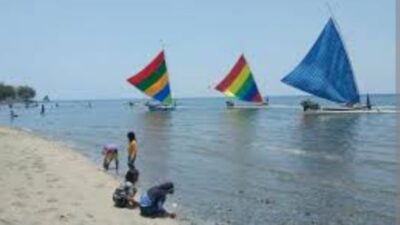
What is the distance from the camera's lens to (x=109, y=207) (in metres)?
16.0

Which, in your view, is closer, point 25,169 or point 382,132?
point 25,169

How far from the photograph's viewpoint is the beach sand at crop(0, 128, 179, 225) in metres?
14.7

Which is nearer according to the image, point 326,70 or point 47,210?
point 47,210

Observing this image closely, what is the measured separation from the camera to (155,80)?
89312mm

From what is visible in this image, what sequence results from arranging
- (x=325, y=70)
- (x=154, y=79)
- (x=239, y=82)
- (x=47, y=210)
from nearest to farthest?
(x=47, y=210), (x=325, y=70), (x=154, y=79), (x=239, y=82)

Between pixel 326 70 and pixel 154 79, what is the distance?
85.6 feet

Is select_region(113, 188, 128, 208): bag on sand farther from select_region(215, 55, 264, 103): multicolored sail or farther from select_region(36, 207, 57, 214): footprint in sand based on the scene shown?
select_region(215, 55, 264, 103): multicolored sail

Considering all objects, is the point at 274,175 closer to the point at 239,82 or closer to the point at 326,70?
the point at 326,70

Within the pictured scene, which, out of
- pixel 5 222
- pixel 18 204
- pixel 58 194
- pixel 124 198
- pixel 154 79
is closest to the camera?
pixel 5 222

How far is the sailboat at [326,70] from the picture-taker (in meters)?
71.7

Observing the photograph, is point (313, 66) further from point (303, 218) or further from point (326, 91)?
point (303, 218)

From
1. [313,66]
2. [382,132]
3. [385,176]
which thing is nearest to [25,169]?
[385,176]

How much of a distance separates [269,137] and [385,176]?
71.9 feet

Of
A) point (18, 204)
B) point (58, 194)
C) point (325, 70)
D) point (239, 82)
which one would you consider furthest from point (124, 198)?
point (239, 82)
